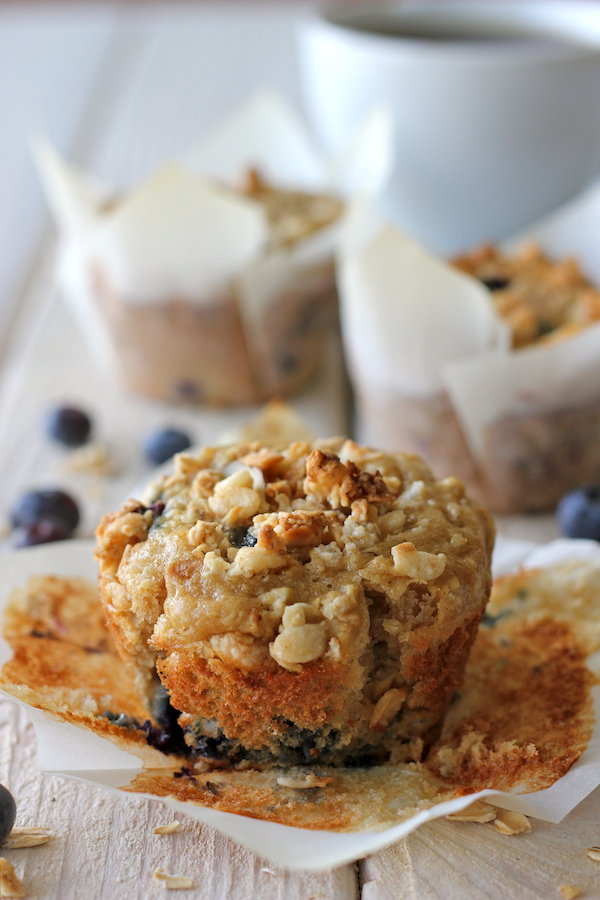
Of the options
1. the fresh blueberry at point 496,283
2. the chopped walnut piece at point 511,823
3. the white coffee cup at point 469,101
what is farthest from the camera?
the white coffee cup at point 469,101

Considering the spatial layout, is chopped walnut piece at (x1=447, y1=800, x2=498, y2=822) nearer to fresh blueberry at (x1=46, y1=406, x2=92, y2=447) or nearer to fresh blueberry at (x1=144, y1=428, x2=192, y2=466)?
fresh blueberry at (x1=144, y1=428, x2=192, y2=466)

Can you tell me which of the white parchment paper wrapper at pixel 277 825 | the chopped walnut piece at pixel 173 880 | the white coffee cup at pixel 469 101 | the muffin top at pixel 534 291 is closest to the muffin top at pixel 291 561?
the white parchment paper wrapper at pixel 277 825

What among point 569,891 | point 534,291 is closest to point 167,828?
point 569,891

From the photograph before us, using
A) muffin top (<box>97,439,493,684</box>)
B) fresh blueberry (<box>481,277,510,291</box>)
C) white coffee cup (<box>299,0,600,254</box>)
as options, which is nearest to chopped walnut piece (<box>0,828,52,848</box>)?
muffin top (<box>97,439,493,684</box>)

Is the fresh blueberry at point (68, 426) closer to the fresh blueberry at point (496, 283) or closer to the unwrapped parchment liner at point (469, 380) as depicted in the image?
the unwrapped parchment liner at point (469, 380)

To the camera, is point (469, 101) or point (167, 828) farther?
point (469, 101)

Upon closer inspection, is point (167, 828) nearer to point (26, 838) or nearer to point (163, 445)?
point (26, 838)
